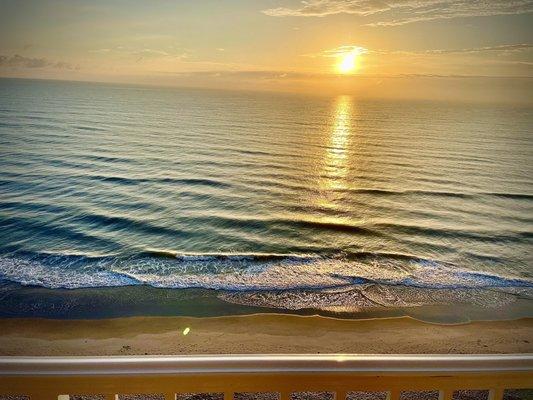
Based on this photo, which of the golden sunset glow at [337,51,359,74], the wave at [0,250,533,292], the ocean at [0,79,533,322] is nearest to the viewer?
the ocean at [0,79,533,322]

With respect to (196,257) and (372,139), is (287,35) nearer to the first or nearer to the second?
(372,139)

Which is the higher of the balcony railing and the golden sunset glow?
the golden sunset glow

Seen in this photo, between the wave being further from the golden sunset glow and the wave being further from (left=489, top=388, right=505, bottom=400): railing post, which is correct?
the golden sunset glow

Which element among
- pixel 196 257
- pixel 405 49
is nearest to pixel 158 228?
pixel 196 257

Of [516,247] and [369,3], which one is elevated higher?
[369,3]

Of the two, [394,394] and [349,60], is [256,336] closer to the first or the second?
[394,394]

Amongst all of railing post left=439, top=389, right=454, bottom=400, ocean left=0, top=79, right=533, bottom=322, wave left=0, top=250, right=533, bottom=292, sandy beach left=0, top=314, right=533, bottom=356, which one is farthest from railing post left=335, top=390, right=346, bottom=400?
wave left=0, top=250, right=533, bottom=292
